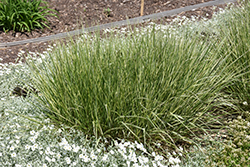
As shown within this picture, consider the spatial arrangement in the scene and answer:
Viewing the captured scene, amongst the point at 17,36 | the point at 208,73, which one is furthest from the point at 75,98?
the point at 17,36

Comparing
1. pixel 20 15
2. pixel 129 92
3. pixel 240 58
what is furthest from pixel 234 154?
pixel 20 15

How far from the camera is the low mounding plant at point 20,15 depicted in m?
5.86

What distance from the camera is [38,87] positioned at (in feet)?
9.59

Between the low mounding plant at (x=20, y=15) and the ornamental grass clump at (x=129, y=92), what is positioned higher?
the low mounding plant at (x=20, y=15)

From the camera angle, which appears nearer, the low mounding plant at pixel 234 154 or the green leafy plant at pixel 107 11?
the low mounding plant at pixel 234 154

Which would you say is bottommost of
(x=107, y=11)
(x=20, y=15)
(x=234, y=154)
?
(x=234, y=154)

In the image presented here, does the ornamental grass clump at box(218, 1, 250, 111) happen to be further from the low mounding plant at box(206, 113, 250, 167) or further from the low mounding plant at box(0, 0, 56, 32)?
the low mounding plant at box(0, 0, 56, 32)

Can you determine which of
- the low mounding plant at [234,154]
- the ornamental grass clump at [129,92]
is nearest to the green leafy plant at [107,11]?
the ornamental grass clump at [129,92]

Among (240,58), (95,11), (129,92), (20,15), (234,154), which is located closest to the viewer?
(234,154)

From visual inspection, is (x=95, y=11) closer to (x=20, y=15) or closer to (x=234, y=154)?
(x=20, y=15)

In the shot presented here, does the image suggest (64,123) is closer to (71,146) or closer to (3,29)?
(71,146)

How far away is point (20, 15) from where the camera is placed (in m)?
6.00

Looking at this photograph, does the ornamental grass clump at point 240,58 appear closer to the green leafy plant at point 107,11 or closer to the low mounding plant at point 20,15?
the green leafy plant at point 107,11

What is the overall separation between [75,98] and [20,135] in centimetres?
66
